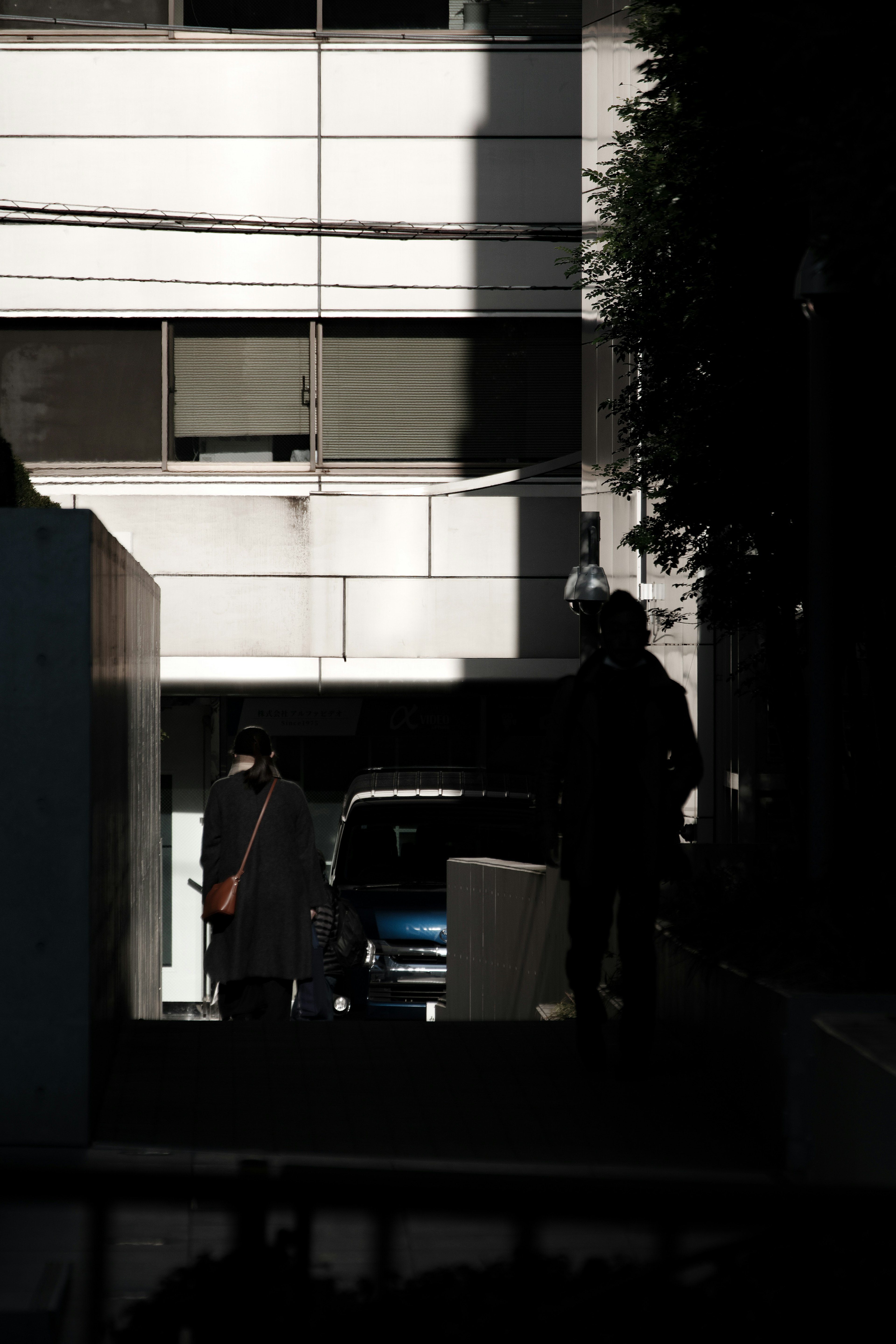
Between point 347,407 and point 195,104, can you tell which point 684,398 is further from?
point 195,104

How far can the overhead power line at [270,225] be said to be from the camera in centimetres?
1739

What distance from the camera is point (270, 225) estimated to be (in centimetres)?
1744

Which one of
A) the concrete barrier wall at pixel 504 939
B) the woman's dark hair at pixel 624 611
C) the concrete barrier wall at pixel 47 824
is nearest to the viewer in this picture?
the concrete barrier wall at pixel 47 824

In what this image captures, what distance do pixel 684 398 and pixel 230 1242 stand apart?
23.6 ft

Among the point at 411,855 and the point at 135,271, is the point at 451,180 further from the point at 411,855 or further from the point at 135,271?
the point at 411,855

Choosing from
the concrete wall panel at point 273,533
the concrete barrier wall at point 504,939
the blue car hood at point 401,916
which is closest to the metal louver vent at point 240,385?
the concrete wall panel at point 273,533

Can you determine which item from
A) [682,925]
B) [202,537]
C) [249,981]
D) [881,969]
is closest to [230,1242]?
[881,969]

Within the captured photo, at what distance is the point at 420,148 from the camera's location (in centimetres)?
1758

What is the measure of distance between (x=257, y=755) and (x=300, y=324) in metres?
9.96

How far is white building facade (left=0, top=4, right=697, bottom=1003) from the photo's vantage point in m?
17.4

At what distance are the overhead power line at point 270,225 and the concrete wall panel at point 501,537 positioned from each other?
2815mm

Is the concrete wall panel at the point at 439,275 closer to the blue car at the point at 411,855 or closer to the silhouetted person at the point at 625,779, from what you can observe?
the blue car at the point at 411,855

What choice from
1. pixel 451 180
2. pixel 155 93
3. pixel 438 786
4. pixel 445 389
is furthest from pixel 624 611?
pixel 155 93

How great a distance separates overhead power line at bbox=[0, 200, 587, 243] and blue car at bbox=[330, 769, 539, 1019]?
6.02 m
